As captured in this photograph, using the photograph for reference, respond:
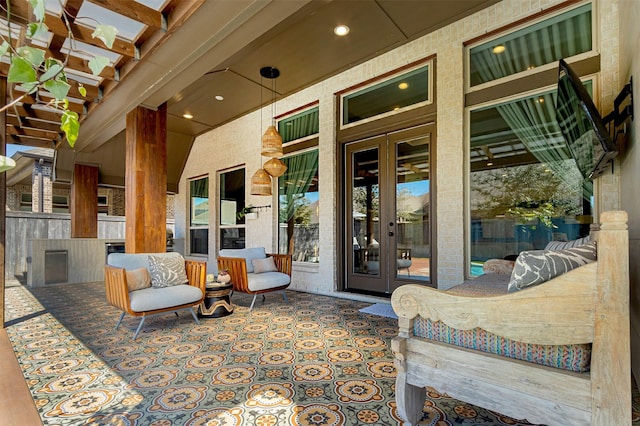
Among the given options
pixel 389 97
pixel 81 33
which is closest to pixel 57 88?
pixel 81 33

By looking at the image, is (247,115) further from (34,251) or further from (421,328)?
(421,328)

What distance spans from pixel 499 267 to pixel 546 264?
6.72 ft

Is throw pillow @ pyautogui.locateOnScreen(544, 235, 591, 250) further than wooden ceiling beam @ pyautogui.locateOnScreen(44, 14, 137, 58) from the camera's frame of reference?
No

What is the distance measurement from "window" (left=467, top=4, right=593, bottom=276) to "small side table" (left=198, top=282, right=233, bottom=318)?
3.12 metres

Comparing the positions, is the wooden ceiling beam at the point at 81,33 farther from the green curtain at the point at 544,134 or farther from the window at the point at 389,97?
the green curtain at the point at 544,134

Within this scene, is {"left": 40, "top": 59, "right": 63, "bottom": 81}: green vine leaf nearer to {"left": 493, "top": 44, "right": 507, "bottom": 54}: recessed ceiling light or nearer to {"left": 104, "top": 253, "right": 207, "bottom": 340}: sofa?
{"left": 104, "top": 253, "right": 207, "bottom": 340}: sofa

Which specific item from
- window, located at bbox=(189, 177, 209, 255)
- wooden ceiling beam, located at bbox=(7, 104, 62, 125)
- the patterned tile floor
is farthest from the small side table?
window, located at bbox=(189, 177, 209, 255)

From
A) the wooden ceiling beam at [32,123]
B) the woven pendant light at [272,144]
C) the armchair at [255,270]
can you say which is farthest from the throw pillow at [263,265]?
the wooden ceiling beam at [32,123]

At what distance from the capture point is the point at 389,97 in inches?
192

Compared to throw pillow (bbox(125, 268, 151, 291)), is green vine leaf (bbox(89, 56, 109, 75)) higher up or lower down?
higher up

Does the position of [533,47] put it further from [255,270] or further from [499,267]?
[255,270]

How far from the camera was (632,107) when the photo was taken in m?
2.38

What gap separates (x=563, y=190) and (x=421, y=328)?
2779 millimetres

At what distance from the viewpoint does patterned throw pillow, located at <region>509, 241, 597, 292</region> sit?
1.45m
